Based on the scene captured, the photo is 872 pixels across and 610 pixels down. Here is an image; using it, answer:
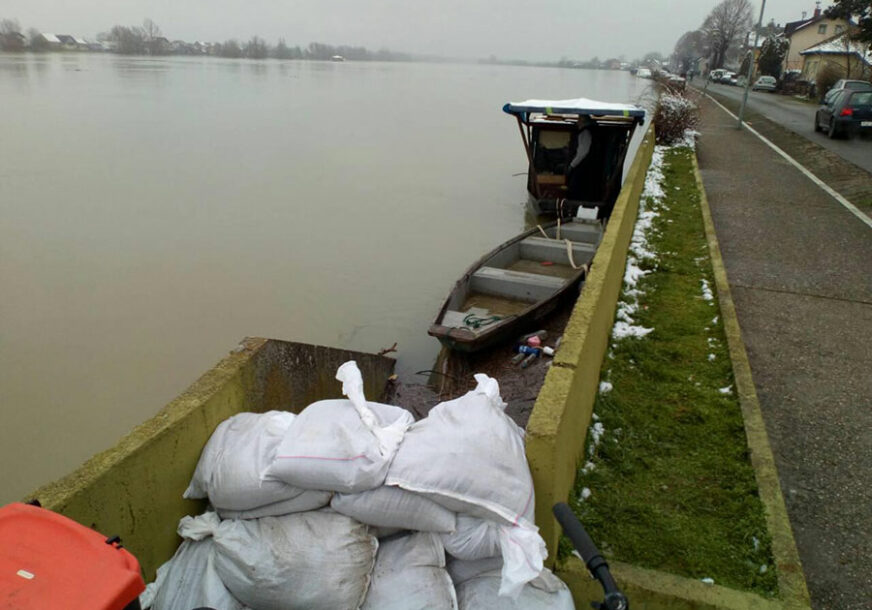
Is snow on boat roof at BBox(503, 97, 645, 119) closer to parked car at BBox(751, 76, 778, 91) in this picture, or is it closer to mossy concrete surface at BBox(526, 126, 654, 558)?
mossy concrete surface at BBox(526, 126, 654, 558)

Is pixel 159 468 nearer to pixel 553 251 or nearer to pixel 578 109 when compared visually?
pixel 553 251

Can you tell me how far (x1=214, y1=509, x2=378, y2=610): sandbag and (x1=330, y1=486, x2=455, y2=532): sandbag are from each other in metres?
0.08

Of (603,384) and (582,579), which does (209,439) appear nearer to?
(582,579)

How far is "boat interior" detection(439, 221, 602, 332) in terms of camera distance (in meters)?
7.37

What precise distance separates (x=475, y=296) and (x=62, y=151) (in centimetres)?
1884

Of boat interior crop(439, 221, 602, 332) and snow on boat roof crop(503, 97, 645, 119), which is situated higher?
snow on boat roof crop(503, 97, 645, 119)

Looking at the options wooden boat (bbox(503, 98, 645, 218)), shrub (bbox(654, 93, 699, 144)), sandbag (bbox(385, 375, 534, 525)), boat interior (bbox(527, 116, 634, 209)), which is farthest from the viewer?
shrub (bbox(654, 93, 699, 144))

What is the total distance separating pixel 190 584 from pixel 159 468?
0.55 metres

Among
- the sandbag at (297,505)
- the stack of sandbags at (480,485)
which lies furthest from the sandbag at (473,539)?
the sandbag at (297,505)

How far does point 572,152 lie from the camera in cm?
1412

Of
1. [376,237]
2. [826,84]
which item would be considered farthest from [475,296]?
[826,84]

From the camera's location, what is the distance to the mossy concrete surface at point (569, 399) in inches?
115

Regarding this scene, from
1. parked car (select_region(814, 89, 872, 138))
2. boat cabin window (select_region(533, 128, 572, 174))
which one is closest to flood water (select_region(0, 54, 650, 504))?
boat cabin window (select_region(533, 128, 572, 174))

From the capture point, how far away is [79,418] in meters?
7.12
